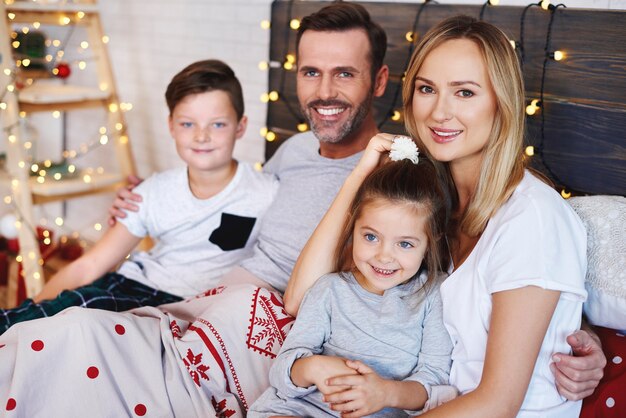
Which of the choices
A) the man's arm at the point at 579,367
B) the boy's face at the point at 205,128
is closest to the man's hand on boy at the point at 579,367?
the man's arm at the point at 579,367

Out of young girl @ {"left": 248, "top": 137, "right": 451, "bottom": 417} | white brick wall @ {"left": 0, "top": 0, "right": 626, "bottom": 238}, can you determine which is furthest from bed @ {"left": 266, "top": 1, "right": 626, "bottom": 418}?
white brick wall @ {"left": 0, "top": 0, "right": 626, "bottom": 238}

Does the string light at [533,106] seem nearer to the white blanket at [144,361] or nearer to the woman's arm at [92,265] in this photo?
the white blanket at [144,361]

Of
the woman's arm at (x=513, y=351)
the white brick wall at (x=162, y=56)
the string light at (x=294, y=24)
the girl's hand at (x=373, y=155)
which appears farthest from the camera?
the white brick wall at (x=162, y=56)

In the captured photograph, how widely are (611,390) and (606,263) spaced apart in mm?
282

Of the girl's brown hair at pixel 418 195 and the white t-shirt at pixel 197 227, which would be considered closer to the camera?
the girl's brown hair at pixel 418 195

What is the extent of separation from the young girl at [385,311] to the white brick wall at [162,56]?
61.2 inches

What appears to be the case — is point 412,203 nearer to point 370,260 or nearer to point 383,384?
point 370,260

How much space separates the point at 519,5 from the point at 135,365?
1547 mm

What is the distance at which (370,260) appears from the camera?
154 centimetres

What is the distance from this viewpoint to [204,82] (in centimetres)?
215

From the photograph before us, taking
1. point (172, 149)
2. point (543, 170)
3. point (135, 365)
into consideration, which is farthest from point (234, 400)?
point (172, 149)

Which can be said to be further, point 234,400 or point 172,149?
point 172,149

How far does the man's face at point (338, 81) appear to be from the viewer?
2.06 meters

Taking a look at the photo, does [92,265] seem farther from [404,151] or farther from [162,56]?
[162,56]
